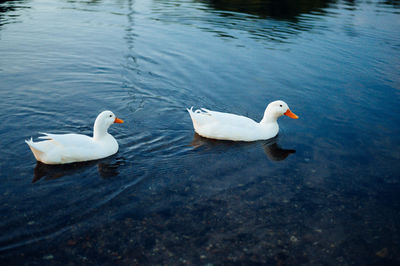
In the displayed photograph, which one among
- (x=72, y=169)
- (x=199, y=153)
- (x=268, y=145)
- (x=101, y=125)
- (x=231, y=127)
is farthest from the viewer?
(x=268, y=145)

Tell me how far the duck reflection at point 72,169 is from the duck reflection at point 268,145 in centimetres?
200

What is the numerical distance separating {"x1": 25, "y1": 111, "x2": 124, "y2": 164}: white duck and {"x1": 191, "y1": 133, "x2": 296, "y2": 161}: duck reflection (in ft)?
6.51

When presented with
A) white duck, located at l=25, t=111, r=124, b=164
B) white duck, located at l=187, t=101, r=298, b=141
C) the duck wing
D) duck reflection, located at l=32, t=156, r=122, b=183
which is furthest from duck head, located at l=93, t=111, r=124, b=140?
white duck, located at l=187, t=101, r=298, b=141

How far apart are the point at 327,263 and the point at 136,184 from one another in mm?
3480

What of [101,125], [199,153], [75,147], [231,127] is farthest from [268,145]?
[75,147]

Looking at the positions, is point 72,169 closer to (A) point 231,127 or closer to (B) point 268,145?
(A) point 231,127

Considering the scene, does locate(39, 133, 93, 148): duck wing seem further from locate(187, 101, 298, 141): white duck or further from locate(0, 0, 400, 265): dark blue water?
locate(187, 101, 298, 141): white duck

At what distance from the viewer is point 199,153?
8.57 m

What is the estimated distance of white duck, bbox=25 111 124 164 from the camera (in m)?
7.55

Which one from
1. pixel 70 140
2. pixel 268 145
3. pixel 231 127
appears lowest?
pixel 268 145

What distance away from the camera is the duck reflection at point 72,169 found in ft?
24.2

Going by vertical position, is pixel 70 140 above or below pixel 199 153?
above

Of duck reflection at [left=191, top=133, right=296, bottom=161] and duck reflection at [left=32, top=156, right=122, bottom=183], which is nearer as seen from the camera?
duck reflection at [left=32, top=156, right=122, bottom=183]

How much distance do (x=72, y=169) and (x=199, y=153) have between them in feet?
8.61
